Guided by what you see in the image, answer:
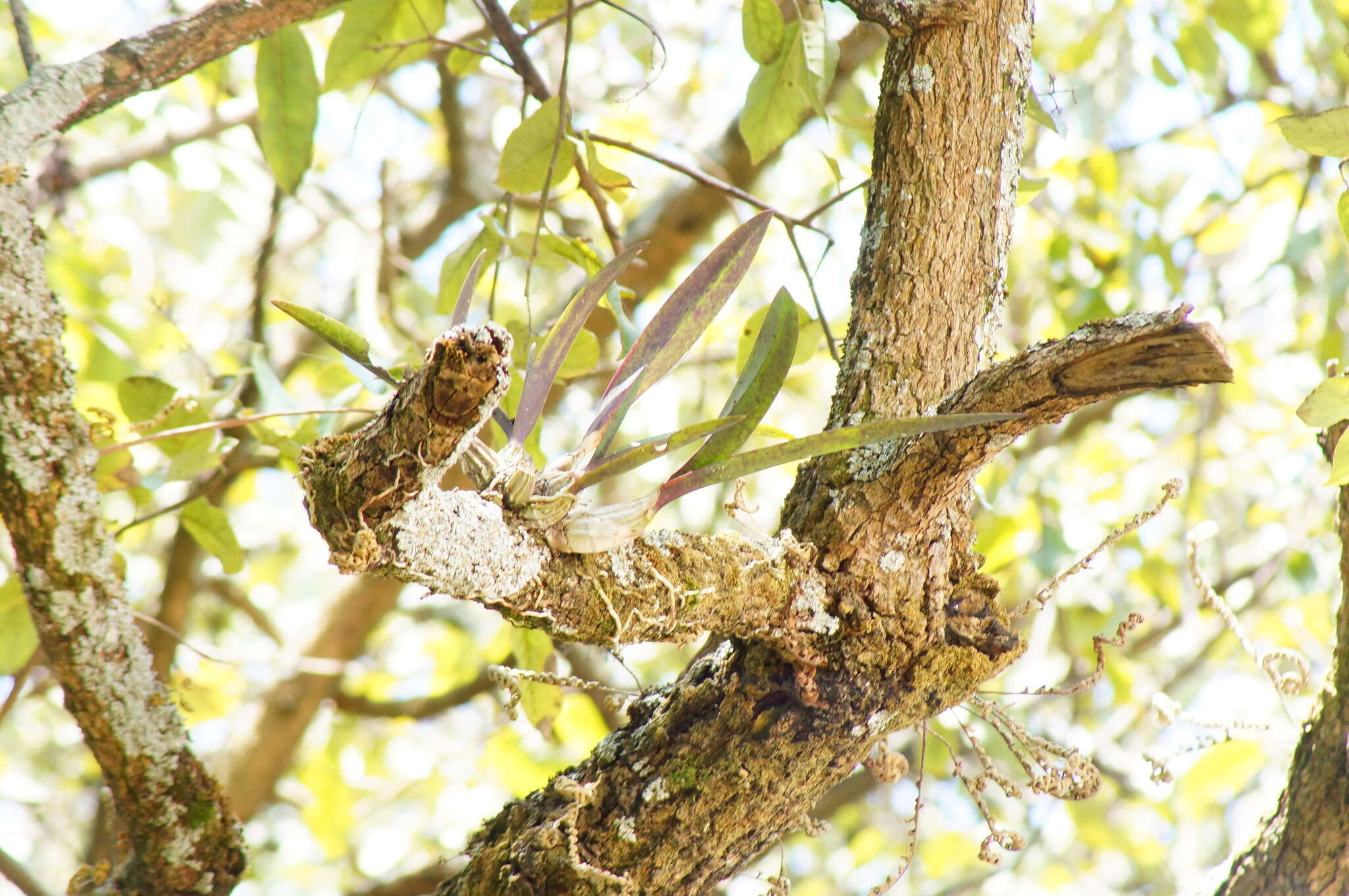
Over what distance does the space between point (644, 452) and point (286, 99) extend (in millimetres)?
664

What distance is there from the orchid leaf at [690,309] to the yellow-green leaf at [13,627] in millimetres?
744

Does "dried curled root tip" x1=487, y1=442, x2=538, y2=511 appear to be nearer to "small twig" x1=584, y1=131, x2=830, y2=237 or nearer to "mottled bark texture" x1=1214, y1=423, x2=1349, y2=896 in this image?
"small twig" x1=584, y1=131, x2=830, y2=237

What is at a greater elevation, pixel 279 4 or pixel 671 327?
pixel 279 4

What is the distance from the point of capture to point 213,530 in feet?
3.42

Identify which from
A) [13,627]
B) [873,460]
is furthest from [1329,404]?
[13,627]

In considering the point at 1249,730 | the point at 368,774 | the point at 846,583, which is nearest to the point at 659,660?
the point at 368,774

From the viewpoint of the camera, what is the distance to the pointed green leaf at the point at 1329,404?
2.04ft

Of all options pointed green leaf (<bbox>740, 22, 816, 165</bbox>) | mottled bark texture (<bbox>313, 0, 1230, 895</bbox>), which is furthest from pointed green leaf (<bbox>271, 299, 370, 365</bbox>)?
pointed green leaf (<bbox>740, 22, 816, 165</bbox>)

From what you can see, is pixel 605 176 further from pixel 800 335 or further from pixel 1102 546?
pixel 1102 546

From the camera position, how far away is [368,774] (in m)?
2.46

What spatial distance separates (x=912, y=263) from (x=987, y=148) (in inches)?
3.9

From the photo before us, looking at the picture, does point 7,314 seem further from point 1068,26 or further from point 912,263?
point 1068,26

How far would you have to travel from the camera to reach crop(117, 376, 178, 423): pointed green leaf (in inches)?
38.4

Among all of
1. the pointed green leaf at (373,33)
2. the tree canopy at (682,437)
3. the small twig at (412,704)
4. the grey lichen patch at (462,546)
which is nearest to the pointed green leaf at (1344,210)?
the tree canopy at (682,437)
